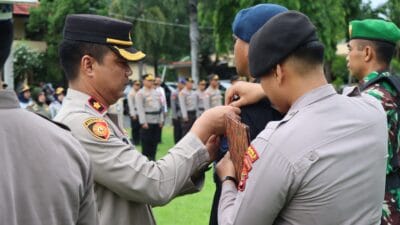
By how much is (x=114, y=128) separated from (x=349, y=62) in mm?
1553

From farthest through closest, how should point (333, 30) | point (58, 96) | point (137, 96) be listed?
point (333, 30) < point (58, 96) < point (137, 96)

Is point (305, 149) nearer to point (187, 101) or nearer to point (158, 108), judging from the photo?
point (158, 108)

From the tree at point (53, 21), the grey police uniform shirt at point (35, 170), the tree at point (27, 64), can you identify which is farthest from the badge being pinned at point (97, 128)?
the tree at point (27, 64)

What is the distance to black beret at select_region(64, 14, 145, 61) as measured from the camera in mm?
2588

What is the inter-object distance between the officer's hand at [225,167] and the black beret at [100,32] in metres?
0.56

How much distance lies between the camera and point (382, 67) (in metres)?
3.49

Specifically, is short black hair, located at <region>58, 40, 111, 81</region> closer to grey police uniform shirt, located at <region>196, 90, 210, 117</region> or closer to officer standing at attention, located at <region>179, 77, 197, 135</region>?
officer standing at attention, located at <region>179, 77, 197, 135</region>

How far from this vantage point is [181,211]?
7488 mm

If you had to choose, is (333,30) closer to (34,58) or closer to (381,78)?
(381,78)

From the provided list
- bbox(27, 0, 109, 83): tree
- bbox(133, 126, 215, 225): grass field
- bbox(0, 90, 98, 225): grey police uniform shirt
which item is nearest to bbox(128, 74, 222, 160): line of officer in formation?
bbox(133, 126, 215, 225): grass field

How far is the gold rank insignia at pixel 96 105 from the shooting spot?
8.54 feet

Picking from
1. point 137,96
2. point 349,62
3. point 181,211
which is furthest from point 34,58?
point 349,62

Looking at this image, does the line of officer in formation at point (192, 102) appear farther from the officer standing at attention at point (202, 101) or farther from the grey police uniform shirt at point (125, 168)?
the grey police uniform shirt at point (125, 168)

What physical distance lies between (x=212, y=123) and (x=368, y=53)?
1302 millimetres
